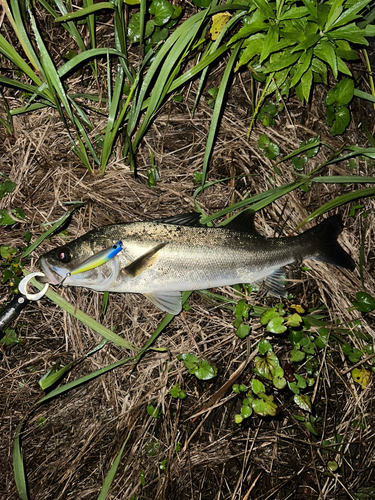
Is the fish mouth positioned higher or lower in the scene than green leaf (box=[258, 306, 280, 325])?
higher

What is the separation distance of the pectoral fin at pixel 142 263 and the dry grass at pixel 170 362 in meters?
0.54

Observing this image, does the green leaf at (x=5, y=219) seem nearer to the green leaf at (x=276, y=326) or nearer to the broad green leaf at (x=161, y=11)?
the broad green leaf at (x=161, y=11)

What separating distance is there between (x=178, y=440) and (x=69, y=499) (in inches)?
53.2

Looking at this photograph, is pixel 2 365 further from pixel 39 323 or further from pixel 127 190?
pixel 127 190

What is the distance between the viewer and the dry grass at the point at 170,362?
3871 millimetres

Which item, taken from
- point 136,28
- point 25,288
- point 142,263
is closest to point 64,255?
point 25,288

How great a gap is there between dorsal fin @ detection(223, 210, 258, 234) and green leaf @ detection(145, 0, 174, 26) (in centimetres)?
206

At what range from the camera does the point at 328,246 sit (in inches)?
150

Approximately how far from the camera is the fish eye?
3439 mm

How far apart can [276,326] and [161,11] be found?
10.7ft

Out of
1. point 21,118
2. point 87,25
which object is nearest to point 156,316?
point 21,118

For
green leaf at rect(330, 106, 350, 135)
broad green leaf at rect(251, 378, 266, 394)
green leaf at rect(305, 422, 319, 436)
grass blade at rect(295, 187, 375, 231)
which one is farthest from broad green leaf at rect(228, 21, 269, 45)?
green leaf at rect(305, 422, 319, 436)

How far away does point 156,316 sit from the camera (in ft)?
12.8

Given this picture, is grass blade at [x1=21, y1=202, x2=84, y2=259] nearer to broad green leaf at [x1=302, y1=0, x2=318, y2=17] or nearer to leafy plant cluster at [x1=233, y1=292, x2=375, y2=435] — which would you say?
leafy plant cluster at [x1=233, y1=292, x2=375, y2=435]
